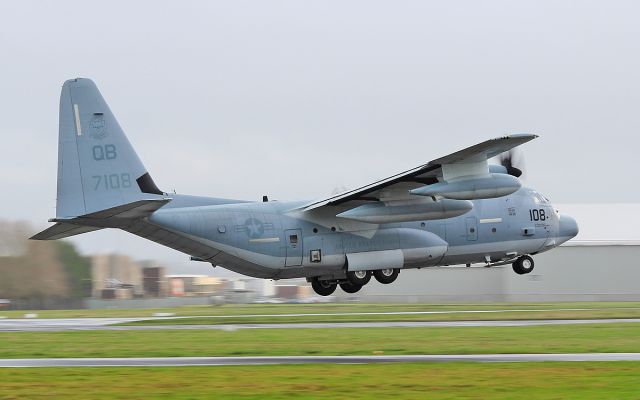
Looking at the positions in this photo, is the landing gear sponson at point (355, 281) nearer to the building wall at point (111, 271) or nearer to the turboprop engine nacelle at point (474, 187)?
the turboprop engine nacelle at point (474, 187)

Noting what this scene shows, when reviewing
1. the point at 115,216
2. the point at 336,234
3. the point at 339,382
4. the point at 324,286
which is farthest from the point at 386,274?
the point at 339,382

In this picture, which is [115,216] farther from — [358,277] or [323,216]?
[358,277]

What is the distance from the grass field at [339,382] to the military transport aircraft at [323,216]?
1138cm

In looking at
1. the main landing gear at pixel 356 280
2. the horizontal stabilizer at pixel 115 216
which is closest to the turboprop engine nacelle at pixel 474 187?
the main landing gear at pixel 356 280

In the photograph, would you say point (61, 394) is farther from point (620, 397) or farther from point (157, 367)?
point (620, 397)

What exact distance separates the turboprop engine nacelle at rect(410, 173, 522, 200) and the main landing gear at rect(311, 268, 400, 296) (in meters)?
5.73

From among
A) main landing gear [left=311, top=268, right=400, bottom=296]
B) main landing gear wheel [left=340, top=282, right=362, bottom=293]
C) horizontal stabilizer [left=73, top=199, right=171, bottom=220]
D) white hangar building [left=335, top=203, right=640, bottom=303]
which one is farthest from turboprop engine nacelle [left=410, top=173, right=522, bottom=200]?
white hangar building [left=335, top=203, right=640, bottom=303]

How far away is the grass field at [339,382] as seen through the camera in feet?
59.1

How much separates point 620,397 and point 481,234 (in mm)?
22546

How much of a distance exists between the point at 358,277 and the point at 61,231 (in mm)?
11920

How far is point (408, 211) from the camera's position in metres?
36.9

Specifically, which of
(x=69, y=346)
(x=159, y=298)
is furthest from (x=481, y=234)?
(x=159, y=298)

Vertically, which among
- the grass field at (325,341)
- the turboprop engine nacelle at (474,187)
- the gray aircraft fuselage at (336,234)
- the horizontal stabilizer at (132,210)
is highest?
the turboprop engine nacelle at (474,187)

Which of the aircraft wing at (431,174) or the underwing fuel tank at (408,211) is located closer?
the aircraft wing at (431,174)
